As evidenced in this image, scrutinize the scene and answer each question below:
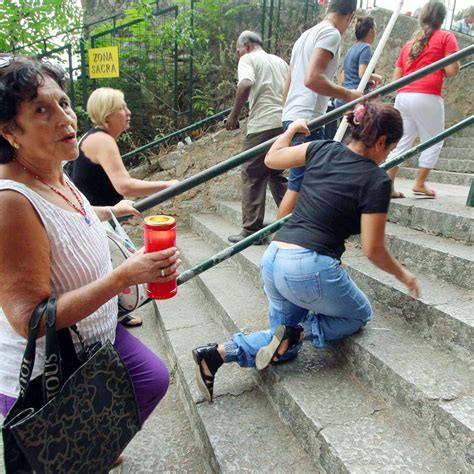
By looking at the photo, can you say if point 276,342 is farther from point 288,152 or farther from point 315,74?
point 315,74

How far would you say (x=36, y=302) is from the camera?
1.02 metres

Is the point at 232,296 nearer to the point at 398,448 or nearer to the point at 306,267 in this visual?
the point at 306,267

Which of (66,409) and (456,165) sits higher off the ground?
(456,165)

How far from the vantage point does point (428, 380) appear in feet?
4.94

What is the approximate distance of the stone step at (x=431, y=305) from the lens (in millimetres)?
1647

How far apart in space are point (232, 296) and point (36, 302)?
5.90ft

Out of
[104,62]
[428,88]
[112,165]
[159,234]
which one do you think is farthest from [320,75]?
[104,62]

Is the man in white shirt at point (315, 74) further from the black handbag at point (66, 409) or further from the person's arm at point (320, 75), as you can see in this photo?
the black handbag at point (66, 409)

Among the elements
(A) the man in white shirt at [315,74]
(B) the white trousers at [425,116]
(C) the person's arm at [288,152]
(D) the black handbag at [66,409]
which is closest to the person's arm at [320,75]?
(A) the man in white shirt at [315,74]

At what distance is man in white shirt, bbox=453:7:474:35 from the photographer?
7.23 metres

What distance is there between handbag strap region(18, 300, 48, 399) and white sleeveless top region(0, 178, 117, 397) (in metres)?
0.06

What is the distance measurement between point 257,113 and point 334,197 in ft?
7.16

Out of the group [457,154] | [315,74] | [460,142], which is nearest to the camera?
[315,74]

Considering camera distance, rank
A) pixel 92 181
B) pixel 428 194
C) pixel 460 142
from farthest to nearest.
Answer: pixel 460 142, pixel 428 194, pixel 92 181
